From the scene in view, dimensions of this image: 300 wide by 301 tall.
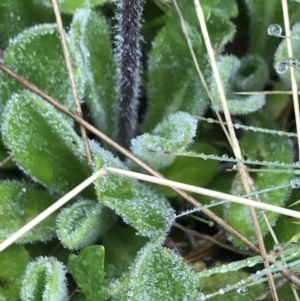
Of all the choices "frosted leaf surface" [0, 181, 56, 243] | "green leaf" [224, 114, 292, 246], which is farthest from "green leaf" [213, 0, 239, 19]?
"frosted leaf surface" [0, 181, 56, 243]

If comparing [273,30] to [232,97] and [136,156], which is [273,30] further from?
[136,156]

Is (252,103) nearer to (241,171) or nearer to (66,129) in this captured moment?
(241,171)

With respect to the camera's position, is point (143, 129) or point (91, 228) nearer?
point (91, 228)

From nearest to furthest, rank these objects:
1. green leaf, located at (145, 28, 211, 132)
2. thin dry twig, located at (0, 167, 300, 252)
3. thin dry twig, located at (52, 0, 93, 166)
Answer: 1. thin dry twig, located at (0, 167, 300, 252)
2. thin dry twig, located at (52, 0, 93, 166)
3. green leaf, located at (145, 28, 211, 132)

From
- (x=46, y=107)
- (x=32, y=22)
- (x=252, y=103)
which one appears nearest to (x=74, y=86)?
(x=46, y=107)

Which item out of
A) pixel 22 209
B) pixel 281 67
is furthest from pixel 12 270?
pixel 281 67

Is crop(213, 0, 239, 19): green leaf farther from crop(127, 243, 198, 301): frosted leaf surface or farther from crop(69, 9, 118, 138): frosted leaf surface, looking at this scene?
crop(127, 243, 198, 301): frosted leaf surface

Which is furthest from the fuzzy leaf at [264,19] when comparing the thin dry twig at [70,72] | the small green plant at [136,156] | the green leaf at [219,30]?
the thin dry twig at [70,72]
